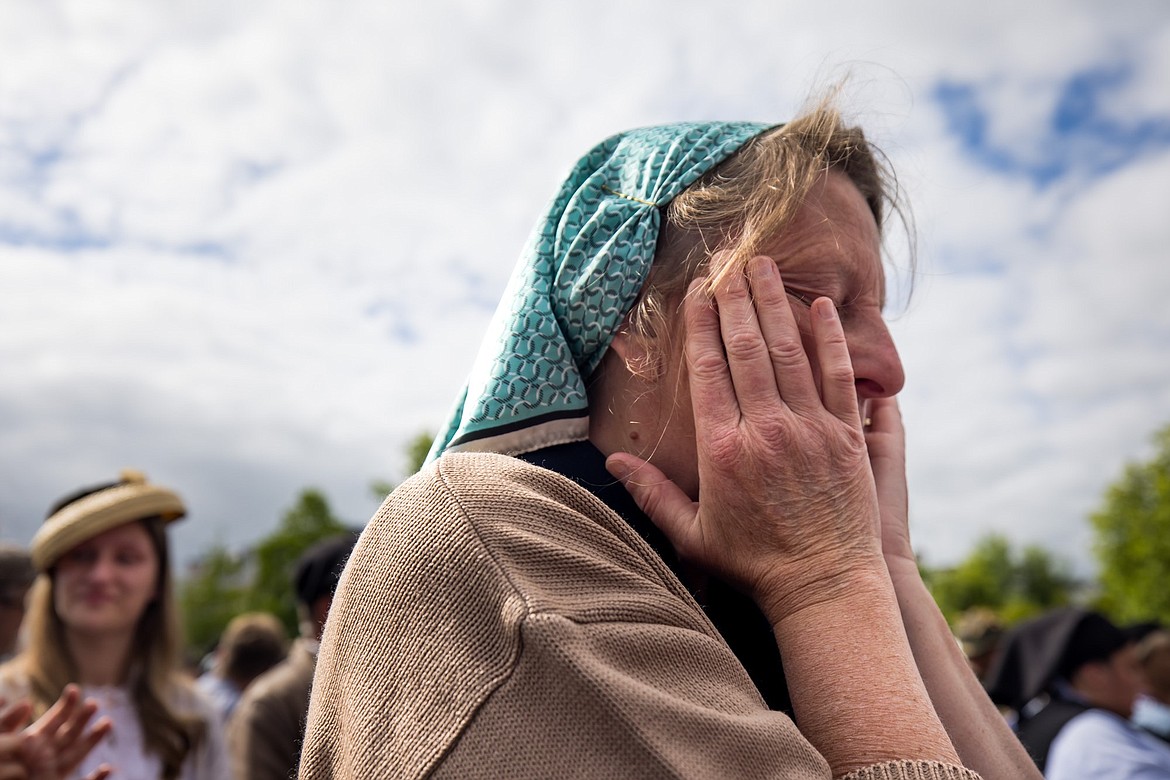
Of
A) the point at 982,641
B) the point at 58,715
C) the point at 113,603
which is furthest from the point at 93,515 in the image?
the point at 982,641

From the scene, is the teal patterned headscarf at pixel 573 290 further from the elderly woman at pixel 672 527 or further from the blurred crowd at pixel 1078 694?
the blurred crowd at pixel 1078 694

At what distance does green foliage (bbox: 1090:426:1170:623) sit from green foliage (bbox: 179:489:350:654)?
36.4 metres

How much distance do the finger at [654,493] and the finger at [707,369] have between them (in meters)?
0.15

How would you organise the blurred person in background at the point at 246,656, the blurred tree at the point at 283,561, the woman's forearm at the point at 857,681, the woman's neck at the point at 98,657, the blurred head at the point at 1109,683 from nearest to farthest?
the woman's forearm at the point at 857,681, the woman's neck at the point at 98,657, the blurred head at the point at 1109,683, the blurred person in background at the point at 246,656, the blurred tree at the point at 283,561

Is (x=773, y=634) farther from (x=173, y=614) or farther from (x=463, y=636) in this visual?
(x=173, y=614)

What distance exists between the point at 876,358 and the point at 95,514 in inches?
156

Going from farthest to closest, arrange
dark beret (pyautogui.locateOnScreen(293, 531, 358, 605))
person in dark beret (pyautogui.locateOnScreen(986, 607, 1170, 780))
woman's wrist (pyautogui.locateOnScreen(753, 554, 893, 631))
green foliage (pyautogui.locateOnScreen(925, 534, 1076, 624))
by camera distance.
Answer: green foliage (pyautogui.locateOnScreen(925, 534, 1076, 624)), dark beret (pyautogui.locateOnScreen(293, 531, 358, 605)), person in dark beret (pyautogui.locateOnScreen(986, 607, 1170, 780)), woman's wrist (pyautogui.locateOnScreen(753, 554, 893, 631))

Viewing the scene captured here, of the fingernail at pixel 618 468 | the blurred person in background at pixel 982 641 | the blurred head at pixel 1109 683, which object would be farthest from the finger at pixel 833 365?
the blurred person in background at pixel 982 641

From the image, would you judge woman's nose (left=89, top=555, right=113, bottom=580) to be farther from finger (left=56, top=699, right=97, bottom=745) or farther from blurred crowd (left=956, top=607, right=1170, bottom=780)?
blurred crowd (left=956, top=607, right=1170, bottom=780)

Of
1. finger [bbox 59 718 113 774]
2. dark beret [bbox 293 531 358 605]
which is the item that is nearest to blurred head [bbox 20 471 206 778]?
finger [bbox 59 718 113 774]

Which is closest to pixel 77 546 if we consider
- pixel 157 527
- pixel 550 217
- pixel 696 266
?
pixel 157 527

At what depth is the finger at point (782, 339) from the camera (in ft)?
5.89

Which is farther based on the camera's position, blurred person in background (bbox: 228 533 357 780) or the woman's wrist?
blurred person in background (bbox: 228 533 357 780)

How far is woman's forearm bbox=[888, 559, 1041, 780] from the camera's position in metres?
1.96
